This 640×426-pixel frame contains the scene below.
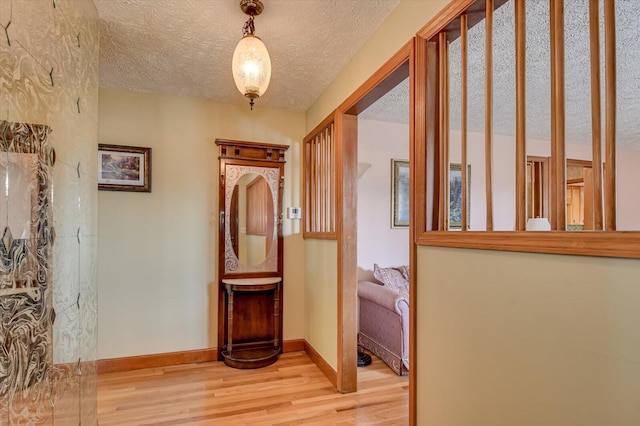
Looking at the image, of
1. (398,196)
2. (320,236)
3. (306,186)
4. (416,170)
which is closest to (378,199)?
(398,196)

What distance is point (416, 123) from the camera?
161cm

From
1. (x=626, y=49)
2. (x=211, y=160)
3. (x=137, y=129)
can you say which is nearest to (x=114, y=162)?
(x=137, y=129)

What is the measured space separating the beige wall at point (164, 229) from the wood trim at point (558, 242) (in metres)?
2.52

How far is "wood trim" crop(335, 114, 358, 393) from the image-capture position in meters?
2.53

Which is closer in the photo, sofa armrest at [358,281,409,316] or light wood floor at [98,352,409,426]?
light wood floor at [98,352,409,426]

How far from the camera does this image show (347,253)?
8.29ft

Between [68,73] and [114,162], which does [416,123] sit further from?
[114,162]

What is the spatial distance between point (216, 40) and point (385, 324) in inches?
108

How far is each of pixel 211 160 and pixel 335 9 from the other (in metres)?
1.90

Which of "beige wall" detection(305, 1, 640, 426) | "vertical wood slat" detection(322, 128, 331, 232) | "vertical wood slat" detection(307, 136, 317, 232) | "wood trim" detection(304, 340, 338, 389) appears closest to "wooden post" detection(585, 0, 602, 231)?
"beige wall" detection(305, 1, 640, 426)

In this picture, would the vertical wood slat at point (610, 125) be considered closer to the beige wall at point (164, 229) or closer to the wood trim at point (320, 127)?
the wood trim at point (320, 127)

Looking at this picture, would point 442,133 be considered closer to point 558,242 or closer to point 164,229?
point 558,242

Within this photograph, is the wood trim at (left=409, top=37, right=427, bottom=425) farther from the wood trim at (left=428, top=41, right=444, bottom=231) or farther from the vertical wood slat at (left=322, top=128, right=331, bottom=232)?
the vertical wood slat at (left=322, top=128, right=331, bottom=232)

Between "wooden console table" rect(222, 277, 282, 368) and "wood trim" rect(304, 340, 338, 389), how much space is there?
0.30 m
